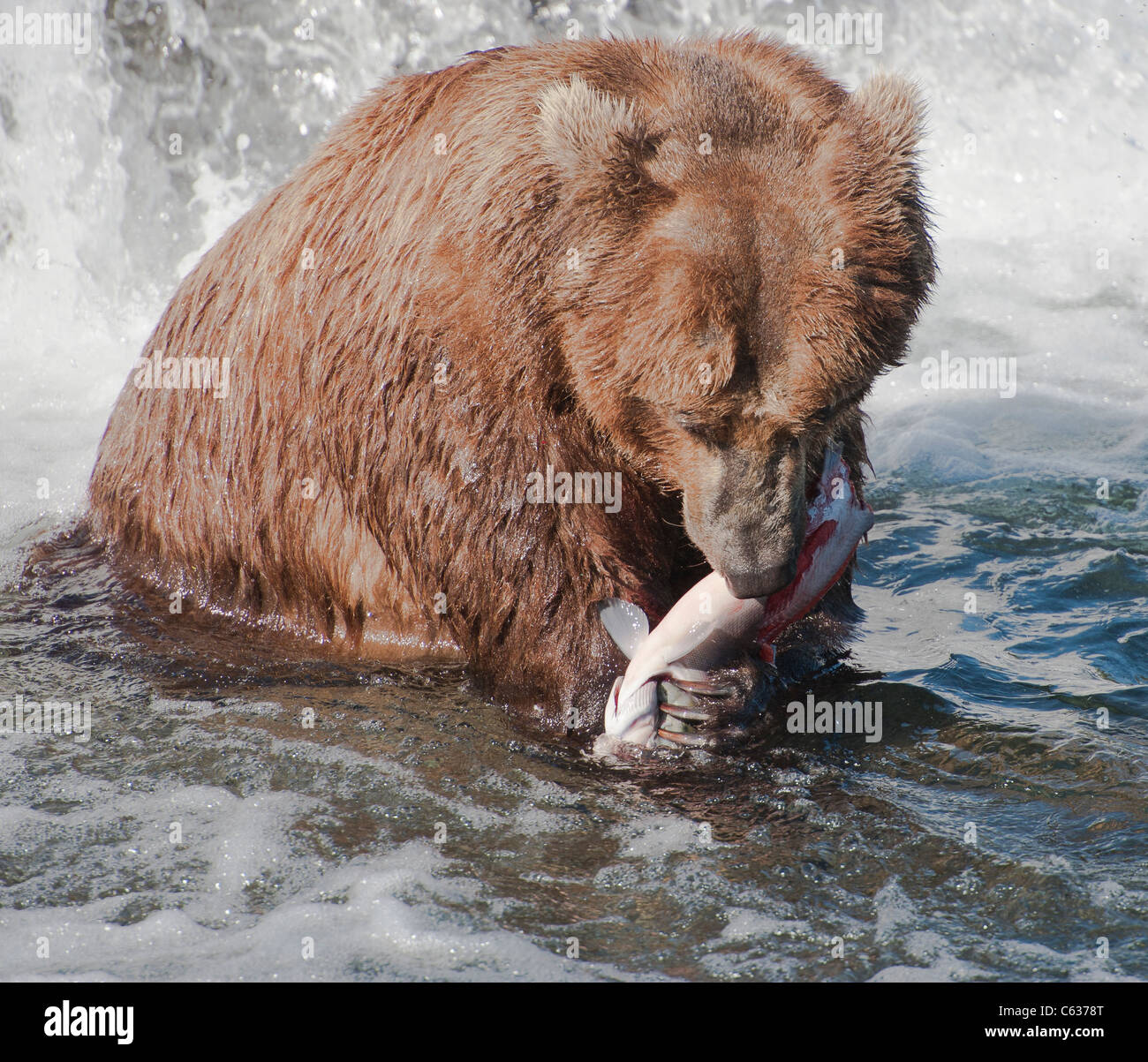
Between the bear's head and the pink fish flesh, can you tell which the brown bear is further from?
the pink fish flesh

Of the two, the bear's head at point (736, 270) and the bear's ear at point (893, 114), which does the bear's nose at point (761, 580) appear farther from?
the bear's ear at point (893, 114)

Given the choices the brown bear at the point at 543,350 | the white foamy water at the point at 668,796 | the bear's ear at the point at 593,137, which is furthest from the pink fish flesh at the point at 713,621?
the bear's ear at the point at 593,137

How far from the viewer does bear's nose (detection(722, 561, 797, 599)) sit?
4121mm

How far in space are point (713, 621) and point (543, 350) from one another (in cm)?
111

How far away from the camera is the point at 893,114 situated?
165 inches

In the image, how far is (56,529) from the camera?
6.88m

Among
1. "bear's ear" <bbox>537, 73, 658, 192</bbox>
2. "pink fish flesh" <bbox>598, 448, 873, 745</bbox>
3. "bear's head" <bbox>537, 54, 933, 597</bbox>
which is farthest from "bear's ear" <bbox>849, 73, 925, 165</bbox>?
"pink fish flesh" <bbox>598, 448, 873, 745</bbox>

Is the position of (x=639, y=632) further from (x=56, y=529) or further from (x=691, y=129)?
(x=56, y=529)

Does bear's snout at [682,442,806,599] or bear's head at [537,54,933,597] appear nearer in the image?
bear's head at [537,54,933,597]

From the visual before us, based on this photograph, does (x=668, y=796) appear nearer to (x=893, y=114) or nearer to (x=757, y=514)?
(x=757, y=514)

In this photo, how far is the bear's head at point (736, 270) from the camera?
3.94 m

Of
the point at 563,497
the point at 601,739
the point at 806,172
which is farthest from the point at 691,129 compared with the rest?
the point at 601,739

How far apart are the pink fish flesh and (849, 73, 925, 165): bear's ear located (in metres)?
1.23

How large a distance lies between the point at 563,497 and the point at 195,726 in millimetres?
1773
